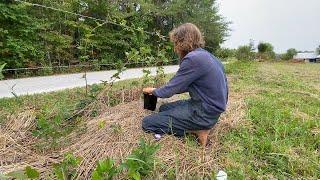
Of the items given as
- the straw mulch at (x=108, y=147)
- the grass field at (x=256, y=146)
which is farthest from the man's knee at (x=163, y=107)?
the grass field at (x=256, y=146)

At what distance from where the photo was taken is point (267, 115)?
539 centimetres

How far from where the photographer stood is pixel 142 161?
9.80ft

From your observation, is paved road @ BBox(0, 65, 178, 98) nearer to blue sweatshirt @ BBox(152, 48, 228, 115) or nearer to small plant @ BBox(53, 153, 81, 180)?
blue sweatshirt @ BBox(152, 48, 228, 115)

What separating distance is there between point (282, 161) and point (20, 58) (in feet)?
44.4

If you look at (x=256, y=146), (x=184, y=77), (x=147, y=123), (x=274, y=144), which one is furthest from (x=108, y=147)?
(x=274, y=144)

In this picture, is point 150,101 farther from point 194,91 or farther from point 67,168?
point 67,168

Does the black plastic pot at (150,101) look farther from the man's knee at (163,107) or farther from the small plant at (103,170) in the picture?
the small plant at (103,170)

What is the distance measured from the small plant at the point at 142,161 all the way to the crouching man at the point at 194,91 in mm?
988

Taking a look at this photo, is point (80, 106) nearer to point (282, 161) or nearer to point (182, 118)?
point (182, 118)

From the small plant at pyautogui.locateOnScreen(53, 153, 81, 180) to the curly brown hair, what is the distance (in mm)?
1690

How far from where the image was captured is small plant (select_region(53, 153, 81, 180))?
2886 millimetres

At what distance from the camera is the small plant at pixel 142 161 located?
9.52 ft

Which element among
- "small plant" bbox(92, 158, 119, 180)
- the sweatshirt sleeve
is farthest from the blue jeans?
"small plant" bbox(92, 158, 119, 180)

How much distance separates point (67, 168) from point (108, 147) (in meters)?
0.67
